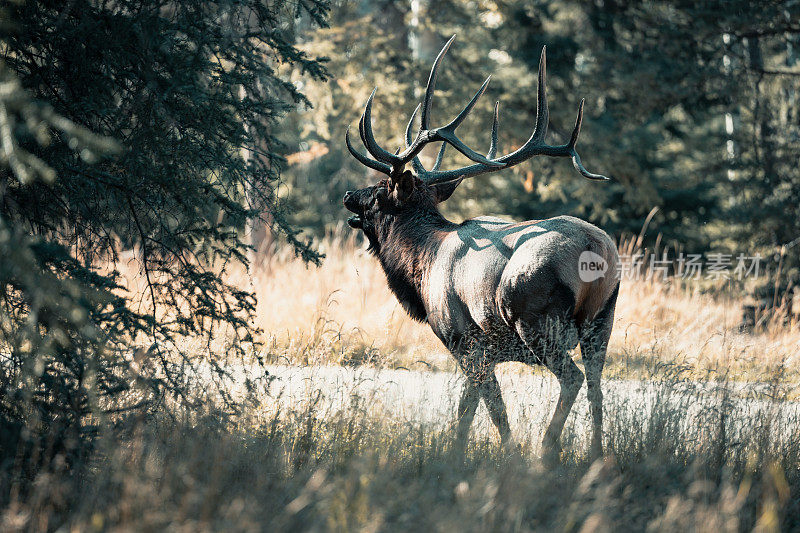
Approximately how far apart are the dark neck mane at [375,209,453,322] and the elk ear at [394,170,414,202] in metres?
0.17

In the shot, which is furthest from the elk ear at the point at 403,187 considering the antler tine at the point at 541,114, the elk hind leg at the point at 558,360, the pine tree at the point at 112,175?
the elk hind leg at the point at 558,360

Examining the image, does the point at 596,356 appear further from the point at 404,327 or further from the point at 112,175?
the point at 404,327

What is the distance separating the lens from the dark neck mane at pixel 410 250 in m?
6.13

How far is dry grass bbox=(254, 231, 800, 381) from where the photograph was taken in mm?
7477

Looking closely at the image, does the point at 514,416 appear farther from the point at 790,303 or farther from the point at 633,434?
the point at 790,303

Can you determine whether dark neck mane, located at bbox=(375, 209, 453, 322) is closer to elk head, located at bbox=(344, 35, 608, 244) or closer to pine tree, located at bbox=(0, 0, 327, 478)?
elk head, located at bbox=(344, 35, 608, 244)

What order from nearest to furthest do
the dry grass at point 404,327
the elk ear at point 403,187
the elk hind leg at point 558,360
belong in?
the elk hind leg at point 558,360 < the elk ear at point 403,187 < the dry grass at point 404,327

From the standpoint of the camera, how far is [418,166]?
21.5 feet

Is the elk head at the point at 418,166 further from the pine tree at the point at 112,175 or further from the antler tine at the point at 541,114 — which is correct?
the pine tree at the point at 112,175

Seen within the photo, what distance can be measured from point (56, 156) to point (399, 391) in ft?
9.67

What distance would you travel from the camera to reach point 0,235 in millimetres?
2762

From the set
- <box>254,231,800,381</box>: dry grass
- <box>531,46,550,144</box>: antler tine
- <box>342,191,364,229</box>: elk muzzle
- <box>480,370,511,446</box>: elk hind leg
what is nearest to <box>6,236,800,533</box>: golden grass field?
<box>480,370,511,446</box>: elk hind leg

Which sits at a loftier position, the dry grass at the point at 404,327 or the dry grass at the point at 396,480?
the dry grass at the point at 404,327

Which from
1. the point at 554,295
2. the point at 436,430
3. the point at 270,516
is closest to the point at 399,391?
the point at 436,430
